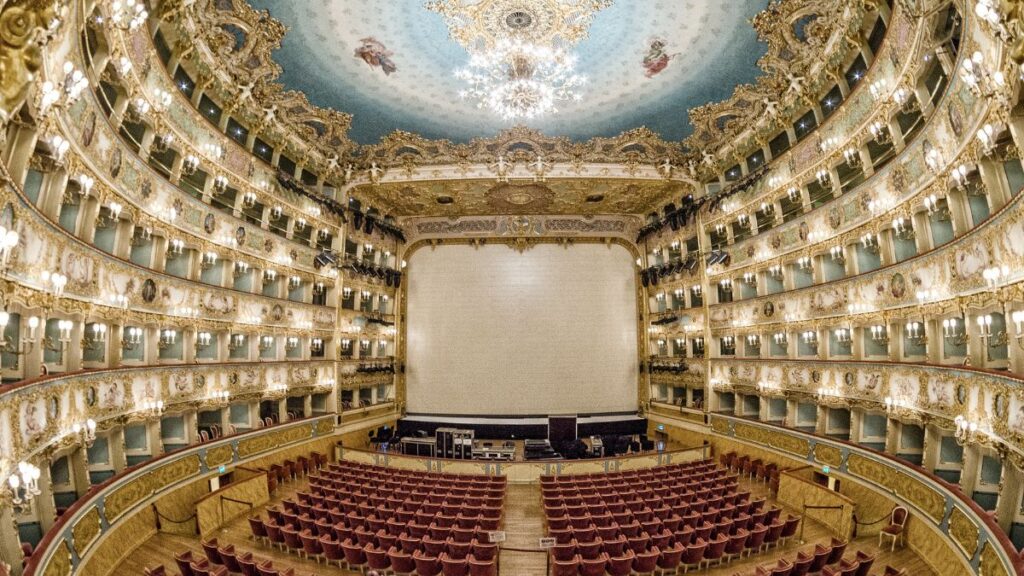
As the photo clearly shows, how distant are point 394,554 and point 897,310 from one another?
47.7ft

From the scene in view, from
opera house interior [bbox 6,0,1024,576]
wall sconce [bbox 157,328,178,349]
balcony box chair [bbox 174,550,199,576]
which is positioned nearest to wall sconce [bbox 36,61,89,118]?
opera house interior [bbox 6,0,1024,576]

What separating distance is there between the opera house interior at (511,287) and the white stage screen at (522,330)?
19cm

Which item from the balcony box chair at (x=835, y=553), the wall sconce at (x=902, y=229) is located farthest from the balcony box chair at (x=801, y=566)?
the wall sconce at (x=902, y=229)

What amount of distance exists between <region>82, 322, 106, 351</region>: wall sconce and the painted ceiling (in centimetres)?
1008

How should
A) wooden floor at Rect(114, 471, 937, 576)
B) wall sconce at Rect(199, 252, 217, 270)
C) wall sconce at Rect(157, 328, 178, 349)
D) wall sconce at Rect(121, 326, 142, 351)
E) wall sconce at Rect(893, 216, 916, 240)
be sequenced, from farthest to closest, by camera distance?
1. wall sconce at Rect(199, 252, 217, 270)
2. wall sconce at Rect(157, 328, 178, 349)
3. wall sconce at Rect(121, 326, 142, 351)
4. wall sconce at Rect(893, 216, 916, 240)
5. wooden floor at Rect(114, 471, 937, 576)

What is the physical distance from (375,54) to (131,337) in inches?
469

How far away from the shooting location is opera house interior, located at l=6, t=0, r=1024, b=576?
9.38m

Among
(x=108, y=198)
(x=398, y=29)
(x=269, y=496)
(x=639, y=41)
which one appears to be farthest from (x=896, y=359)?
(x=108, y=198)

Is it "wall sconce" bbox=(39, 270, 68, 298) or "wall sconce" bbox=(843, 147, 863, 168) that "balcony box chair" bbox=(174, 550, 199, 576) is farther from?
"wall sconce" bbox=(843, 147, 863, 168)

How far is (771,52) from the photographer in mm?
16500

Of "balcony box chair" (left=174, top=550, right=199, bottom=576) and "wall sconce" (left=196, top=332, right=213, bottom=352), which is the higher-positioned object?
"wall sconce" (left=196, top=332, right=213, bottom=352)

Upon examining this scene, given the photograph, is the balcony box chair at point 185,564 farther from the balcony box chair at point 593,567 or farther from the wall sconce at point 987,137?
the wall sconce at point 987,137

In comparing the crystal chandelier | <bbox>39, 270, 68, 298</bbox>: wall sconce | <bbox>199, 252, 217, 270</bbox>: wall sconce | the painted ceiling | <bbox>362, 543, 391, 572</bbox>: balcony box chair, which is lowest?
<bbox>362, 543, 391, 572</bbox>: balcony box chair

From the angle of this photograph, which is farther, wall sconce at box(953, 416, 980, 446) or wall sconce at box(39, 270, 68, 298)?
wall sconce at box(953, 416, 980, 446)
